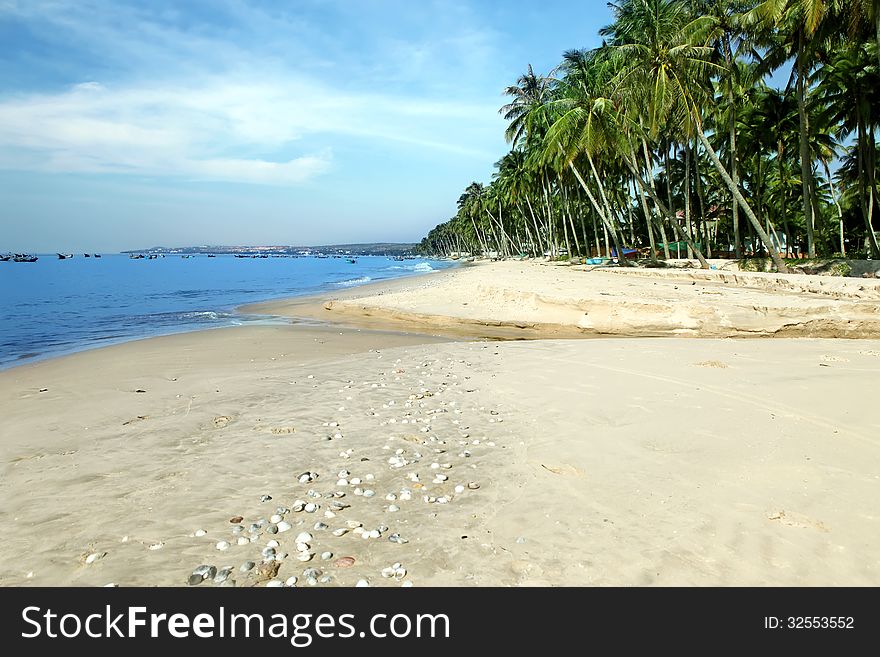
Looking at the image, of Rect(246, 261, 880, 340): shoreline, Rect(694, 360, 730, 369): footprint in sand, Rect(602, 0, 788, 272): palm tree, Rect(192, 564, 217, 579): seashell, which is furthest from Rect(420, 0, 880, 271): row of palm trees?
Rect(192, 564, 217, 579): seashell

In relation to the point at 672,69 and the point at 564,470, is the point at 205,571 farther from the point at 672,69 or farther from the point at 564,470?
the point at 672,69

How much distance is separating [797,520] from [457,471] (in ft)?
9.41

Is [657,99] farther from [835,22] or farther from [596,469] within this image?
[596,469]

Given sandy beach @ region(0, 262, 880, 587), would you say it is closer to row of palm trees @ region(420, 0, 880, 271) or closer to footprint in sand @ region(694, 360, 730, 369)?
footprint in sand @ region(694, 360, 730, 369)

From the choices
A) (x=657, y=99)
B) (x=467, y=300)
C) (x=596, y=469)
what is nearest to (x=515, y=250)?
(x=657, y=99)

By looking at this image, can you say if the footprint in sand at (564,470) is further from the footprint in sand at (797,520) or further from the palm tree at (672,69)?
the palm tree at (672,69)

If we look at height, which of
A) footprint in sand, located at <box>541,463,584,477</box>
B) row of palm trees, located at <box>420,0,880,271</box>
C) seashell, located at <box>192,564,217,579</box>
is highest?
row of palm trees, located at <box>420,0,880,271</box>

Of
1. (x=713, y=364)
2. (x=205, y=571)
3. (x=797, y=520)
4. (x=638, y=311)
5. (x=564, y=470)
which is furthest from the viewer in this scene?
(x=638, y=311)

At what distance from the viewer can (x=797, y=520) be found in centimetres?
378

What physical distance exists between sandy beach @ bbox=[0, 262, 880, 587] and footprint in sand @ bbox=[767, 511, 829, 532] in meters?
0.03

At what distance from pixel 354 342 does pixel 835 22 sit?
2563 cm

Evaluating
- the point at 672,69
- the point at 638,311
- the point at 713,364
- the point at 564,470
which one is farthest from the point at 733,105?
the point at 564,470

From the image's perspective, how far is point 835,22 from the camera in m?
21.5

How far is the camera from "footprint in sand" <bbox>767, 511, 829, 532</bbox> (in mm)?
3693
